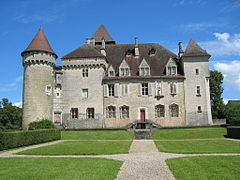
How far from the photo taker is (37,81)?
31250 mm

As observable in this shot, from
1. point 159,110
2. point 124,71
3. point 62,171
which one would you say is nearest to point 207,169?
point 62,171

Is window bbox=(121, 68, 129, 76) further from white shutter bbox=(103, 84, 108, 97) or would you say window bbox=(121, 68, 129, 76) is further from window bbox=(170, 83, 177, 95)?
window bbox=(170, 83, 177, 95)

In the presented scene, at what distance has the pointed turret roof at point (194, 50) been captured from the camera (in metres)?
32.9

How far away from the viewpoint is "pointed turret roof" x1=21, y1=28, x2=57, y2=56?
3171 centimetres

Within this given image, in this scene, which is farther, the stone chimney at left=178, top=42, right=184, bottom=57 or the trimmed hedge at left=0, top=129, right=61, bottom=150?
the stone chimney at left=178, top=42, right=184, bottom=57

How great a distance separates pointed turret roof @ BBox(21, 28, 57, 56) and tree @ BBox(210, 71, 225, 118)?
30.6 meters

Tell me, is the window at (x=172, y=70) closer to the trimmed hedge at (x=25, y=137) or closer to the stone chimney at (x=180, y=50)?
the stone chimney at (x=180, y=50)

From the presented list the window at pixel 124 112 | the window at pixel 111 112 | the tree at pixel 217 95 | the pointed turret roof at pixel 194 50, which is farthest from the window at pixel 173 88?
the tree at pixel 217 95

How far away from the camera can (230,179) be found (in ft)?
23.0

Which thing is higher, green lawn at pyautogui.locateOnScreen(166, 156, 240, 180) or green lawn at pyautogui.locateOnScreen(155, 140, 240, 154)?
green lawn at pyautogui.locateOnScreen(166, 156, 240, 180)

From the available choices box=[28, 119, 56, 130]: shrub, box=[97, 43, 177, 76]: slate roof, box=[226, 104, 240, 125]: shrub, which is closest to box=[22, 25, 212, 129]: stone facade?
box=[97, 43, 177, 76]: slate roof

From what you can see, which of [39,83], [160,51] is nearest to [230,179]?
[39,83]

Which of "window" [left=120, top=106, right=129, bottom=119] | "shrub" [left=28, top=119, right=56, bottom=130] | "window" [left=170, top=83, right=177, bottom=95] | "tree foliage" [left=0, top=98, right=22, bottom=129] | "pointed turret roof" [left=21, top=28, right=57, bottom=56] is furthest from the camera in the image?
"tree foliage" [left=0, top=98, right=22, bottom=129]

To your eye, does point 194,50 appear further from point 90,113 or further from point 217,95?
point 90,113
